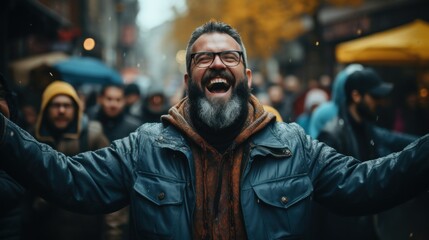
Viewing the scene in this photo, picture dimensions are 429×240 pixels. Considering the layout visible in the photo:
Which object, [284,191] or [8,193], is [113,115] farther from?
[284,191]

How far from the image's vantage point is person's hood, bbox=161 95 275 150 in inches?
119

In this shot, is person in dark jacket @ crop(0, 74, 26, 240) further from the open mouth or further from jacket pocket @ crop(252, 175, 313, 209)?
jacket pocket @ crop(252, 175, 313, 209)

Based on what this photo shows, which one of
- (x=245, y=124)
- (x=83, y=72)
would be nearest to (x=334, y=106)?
(x=245, y=124)

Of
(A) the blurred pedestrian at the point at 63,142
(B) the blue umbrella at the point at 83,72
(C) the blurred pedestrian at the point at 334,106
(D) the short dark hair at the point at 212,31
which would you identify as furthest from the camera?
(B) the blue umbrella at the point at 83,72

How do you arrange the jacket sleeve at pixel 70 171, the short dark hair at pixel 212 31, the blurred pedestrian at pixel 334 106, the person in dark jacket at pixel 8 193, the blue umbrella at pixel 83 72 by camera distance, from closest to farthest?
the jacket sleeve at pixel 70 171 < the short dark hair at pixel 212 31 < the person in dark jacket at pixel 8 193 < the blurred pedestrian at pixel 334 106 < the blue umbrella at pixel 83 72

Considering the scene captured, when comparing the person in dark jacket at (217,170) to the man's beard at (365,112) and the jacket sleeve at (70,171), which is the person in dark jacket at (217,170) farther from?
the man's beard at (365,112)

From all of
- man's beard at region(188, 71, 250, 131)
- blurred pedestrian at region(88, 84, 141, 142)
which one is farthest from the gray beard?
blurred pedestrian at region(88, 84, 141, 142)

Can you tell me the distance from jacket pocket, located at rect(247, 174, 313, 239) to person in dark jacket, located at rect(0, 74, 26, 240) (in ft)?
5.43

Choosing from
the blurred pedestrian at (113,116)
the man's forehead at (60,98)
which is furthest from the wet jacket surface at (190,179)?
the blurred pedestrian at (113,116)

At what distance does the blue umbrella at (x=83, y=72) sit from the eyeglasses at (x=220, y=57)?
9234 mm

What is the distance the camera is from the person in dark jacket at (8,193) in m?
3.49

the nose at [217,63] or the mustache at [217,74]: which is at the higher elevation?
the nose at [217,63]

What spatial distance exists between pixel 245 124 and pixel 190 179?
0.47 m

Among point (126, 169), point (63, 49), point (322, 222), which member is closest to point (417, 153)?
point (126, 169)
